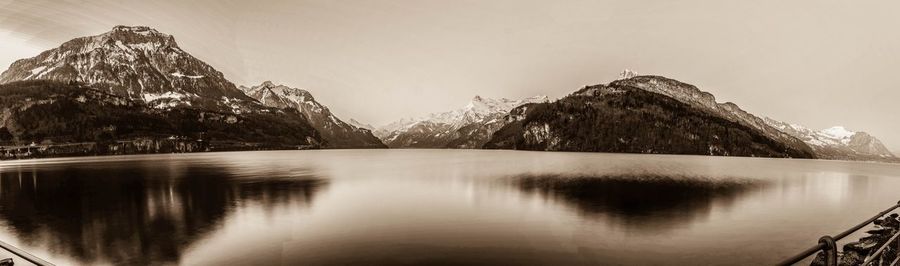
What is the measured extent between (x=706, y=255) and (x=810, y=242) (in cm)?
1218

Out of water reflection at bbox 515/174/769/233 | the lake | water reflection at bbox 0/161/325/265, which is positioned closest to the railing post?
the lake

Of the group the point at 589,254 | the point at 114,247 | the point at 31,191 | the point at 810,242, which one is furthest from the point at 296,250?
the point at 31,191

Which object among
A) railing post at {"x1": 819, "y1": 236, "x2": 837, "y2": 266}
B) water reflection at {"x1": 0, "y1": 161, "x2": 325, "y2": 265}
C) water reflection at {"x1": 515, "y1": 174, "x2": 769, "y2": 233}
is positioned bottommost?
water reflection at {"x1": 0, "y1": 161, "x2": 325, "y2": 265}

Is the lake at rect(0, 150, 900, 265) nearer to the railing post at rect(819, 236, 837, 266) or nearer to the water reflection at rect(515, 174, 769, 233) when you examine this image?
the water reflection at rect(515, 174, 769, 233)

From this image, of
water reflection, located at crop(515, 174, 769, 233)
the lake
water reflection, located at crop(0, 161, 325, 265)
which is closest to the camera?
the lake

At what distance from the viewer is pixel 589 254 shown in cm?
→ 3027

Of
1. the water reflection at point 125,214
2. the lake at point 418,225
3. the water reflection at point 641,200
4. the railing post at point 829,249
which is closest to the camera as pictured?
the railing post at point 829,249

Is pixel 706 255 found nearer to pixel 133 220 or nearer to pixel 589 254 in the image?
pixel 589 254

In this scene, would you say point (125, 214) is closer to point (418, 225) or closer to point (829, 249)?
point (418, 225)

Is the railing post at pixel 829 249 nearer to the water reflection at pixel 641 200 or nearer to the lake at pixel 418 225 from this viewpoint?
the lake at pixel 418 225

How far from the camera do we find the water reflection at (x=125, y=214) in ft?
105

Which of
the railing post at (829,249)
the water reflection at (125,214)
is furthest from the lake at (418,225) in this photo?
the railing post at (829,249)

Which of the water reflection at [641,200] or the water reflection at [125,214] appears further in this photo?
the water reflection at [641,200]

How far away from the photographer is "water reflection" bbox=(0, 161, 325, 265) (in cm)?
3203
